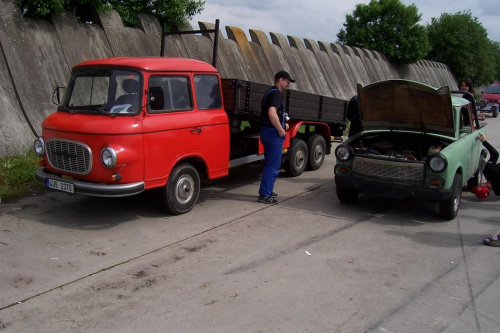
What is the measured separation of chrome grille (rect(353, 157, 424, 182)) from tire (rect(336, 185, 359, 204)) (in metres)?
0.51

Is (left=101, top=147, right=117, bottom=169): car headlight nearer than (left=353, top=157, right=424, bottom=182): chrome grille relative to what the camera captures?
Yes

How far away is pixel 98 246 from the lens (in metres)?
5.39

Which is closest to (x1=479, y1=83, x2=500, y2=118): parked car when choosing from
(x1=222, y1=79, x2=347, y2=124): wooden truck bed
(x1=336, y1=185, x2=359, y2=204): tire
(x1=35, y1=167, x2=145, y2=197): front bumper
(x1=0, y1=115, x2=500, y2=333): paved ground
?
(x1=222, y1=79, x2=347, y2=124): wooden truck bed

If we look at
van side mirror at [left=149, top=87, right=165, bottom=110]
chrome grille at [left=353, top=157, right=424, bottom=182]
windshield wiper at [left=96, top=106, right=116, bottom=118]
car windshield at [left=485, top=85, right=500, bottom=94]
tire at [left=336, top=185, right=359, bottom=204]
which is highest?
car windshield at [left=485, top=85, right=500, bottom=94]

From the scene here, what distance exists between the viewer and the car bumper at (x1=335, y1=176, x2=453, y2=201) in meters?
6.25

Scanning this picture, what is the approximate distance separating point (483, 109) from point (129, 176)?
949 inches

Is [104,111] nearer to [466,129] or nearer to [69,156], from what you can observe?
[69,156]

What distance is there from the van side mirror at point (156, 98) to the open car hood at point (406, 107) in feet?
10.6

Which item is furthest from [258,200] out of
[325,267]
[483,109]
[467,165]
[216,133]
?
[483,109]

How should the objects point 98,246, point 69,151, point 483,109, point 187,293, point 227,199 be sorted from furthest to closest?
1. point 483,109
2. point 227,199
3. point 69,151
4. point 98,246
5. point 187,293

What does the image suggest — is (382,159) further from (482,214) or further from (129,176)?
(129,176)

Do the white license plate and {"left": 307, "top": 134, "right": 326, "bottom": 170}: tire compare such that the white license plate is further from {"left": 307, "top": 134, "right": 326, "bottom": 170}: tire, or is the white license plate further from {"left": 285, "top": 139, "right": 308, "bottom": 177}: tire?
{"left": 307, "top": 134, "right": 326, "bottom": 170}: tire

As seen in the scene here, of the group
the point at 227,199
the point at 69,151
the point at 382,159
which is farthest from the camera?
the point at 227,199

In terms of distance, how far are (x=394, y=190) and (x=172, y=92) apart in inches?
134
